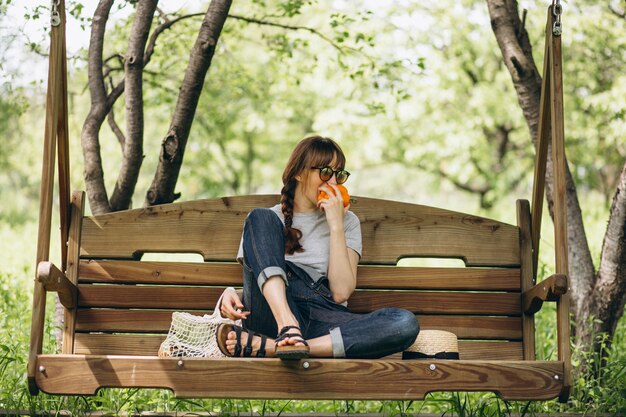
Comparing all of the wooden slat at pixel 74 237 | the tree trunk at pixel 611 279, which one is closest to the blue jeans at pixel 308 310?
the wooden slat at pixel 74 237

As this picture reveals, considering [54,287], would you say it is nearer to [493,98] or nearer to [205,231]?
[205,231]

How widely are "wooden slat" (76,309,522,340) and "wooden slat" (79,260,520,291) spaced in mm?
134

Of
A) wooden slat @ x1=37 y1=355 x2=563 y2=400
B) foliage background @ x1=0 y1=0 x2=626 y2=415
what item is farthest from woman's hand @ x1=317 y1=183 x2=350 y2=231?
foliage background @ x1=0 y1=0 x2=626 y2=415

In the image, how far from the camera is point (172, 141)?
3.95 metres

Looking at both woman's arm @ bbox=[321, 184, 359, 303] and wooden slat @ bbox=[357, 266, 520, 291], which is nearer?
woman's arm @ bbox=[321, 184, 359, 303]

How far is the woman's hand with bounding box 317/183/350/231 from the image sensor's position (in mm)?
3289

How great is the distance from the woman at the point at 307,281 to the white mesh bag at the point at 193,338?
11 centimetres

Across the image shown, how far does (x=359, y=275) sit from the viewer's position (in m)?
3.74

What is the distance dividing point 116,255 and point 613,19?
10441 millimetres

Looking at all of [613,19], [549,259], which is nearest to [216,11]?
[549,259]

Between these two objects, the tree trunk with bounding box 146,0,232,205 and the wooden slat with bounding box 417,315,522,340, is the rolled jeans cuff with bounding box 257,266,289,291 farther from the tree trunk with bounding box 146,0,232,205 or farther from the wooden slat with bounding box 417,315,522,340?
the tree trunk with bounding box 146,0,232,205

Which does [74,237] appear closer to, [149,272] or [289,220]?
[149,272]

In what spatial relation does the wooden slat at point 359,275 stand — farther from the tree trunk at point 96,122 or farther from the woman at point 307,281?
the tree trunk at point 96,122

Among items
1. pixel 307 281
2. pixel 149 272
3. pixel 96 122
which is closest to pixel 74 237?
Answer: pixel 149 272
